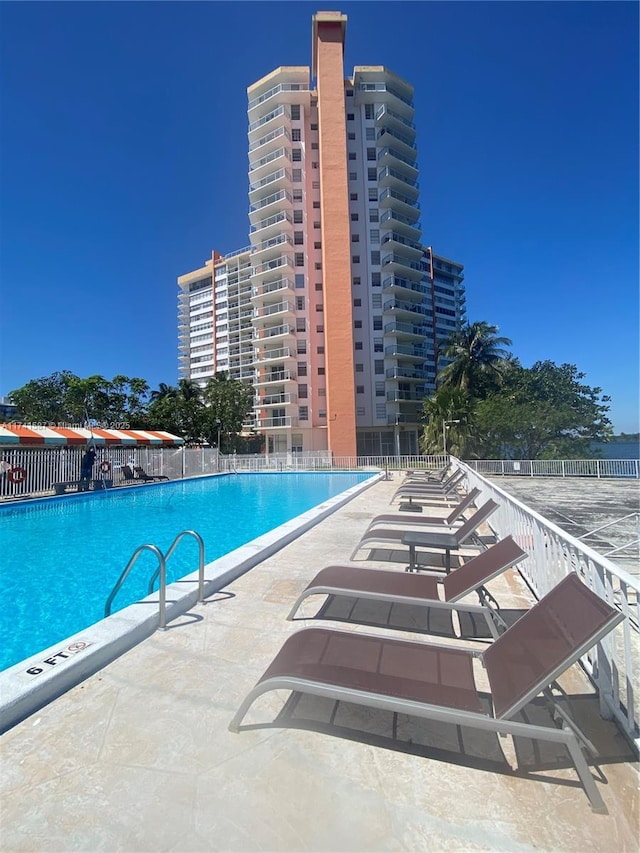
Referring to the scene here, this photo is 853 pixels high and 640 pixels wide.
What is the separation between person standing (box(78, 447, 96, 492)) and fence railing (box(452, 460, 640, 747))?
18495mm

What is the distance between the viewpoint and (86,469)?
1850cm

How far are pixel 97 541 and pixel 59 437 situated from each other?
11584mm

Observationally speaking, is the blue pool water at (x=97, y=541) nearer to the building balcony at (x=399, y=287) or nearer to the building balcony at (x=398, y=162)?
the building balcony at (x=399, y=287)

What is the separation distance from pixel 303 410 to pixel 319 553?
121 feet

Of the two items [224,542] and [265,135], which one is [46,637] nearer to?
[224,542]

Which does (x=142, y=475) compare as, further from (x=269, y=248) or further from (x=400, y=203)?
(x=400, y=203)

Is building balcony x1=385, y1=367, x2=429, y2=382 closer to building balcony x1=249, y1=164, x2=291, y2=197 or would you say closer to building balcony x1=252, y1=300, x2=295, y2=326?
building balcony x1=252, y1=300, x2=295, y2=326

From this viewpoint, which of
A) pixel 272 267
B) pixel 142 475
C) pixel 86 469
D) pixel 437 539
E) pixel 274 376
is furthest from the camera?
pixel 272 267

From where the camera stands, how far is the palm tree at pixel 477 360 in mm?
37456

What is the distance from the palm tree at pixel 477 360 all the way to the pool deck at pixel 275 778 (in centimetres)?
3707

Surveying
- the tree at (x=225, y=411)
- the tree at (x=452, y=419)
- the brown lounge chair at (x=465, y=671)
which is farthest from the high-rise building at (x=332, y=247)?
the brown lounge chair at (x=465, y=671)

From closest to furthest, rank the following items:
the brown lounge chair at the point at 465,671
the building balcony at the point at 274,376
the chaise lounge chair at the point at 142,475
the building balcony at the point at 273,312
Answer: the brown lounge chair at the point at 465,671 < the chaise lounge chair at the point at 142,475 < the building balcony at the point at 273,312 < the building balcony at the point at 274,376

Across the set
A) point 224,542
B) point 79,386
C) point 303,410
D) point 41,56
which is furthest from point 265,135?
point 224,542

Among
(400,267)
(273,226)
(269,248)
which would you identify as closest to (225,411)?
(269,248)
